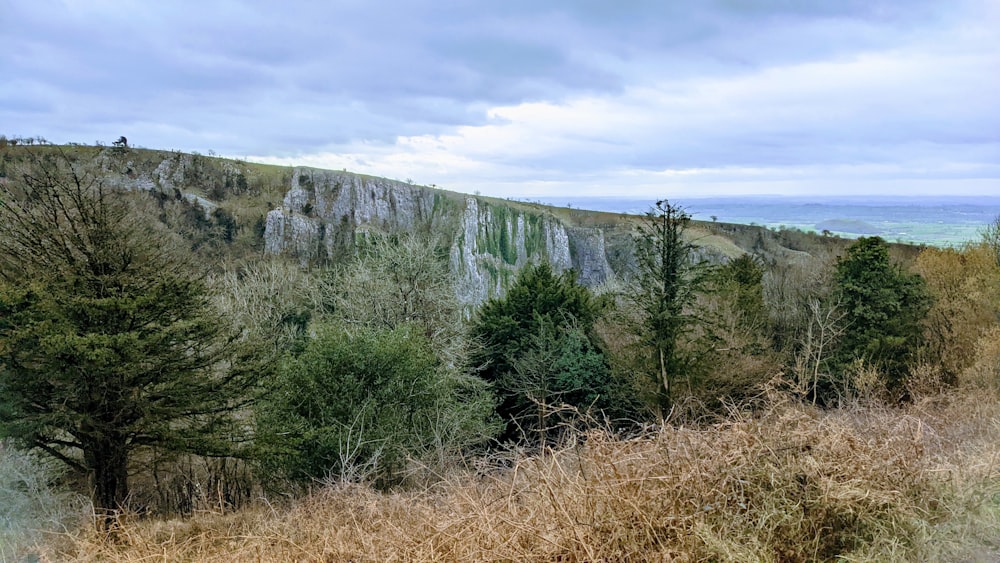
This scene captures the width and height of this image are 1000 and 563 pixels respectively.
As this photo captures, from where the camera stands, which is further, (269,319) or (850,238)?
(850,238)

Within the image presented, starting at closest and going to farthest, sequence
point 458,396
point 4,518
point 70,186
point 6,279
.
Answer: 1. point 4,518
2. point 6,279
3. point 70,186
4. point 458,396

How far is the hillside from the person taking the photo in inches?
2309

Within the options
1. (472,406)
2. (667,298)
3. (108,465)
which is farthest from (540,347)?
(108,465)

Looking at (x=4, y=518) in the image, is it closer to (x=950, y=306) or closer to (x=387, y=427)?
(x=387, y=427)

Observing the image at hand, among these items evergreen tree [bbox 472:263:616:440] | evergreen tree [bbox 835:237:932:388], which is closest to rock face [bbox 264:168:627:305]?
evergreen tree [bbox 472:263:616:440]

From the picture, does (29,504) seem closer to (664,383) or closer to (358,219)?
(664,383)

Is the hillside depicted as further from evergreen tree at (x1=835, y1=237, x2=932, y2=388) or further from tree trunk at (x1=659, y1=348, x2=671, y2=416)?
tree trunk at (x1=659, y1=348, x2=671, y2=416)

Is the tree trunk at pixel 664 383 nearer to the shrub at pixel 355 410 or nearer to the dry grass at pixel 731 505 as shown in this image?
the shrub at pixel 355 410

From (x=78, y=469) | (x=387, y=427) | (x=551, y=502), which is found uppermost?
(x=551, y=502)

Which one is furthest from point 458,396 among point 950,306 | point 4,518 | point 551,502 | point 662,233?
point 950,306

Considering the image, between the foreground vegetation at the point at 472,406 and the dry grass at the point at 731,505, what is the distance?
19 mm

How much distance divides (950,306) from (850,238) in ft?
73.7

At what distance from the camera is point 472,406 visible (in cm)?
1569

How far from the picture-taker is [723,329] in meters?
18.7
